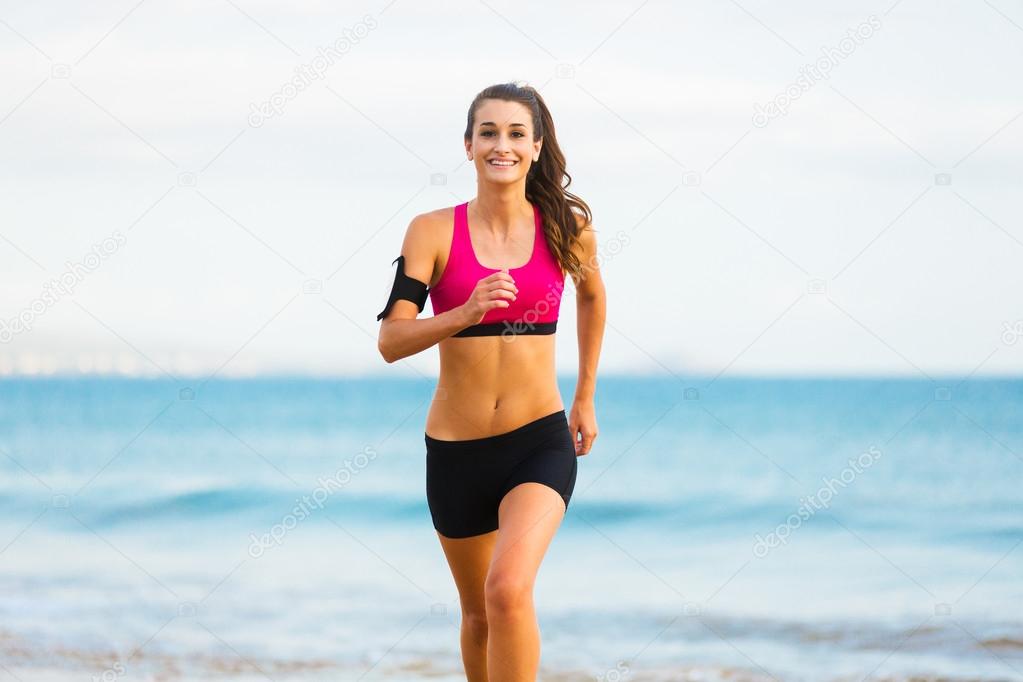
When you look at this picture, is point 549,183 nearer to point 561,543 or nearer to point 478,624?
point 478,624

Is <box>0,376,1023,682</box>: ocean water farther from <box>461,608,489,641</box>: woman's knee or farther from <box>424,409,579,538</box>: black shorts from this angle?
<box>424,409,579,538</box>: black shorts

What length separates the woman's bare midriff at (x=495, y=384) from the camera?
4340 mm

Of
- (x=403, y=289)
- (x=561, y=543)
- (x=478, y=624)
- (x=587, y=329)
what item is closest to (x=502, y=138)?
(x=403, y=289)

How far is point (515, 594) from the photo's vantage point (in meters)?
3.87

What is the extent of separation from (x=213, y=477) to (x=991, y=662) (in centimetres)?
1385

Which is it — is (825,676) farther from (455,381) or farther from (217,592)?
(217,592)

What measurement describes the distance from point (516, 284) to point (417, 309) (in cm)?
35

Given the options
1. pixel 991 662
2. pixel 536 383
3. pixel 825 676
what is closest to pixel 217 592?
pixel 825 676

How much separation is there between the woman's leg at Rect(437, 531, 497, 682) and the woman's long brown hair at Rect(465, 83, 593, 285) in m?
1.01

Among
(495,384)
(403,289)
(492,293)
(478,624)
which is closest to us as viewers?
(492,293)

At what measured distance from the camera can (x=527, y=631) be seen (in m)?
3.93

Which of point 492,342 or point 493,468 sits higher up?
point 492,342

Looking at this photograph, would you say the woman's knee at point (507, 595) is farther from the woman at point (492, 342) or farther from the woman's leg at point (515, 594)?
the woman at point (492, 342)

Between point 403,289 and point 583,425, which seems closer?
point 403,289
